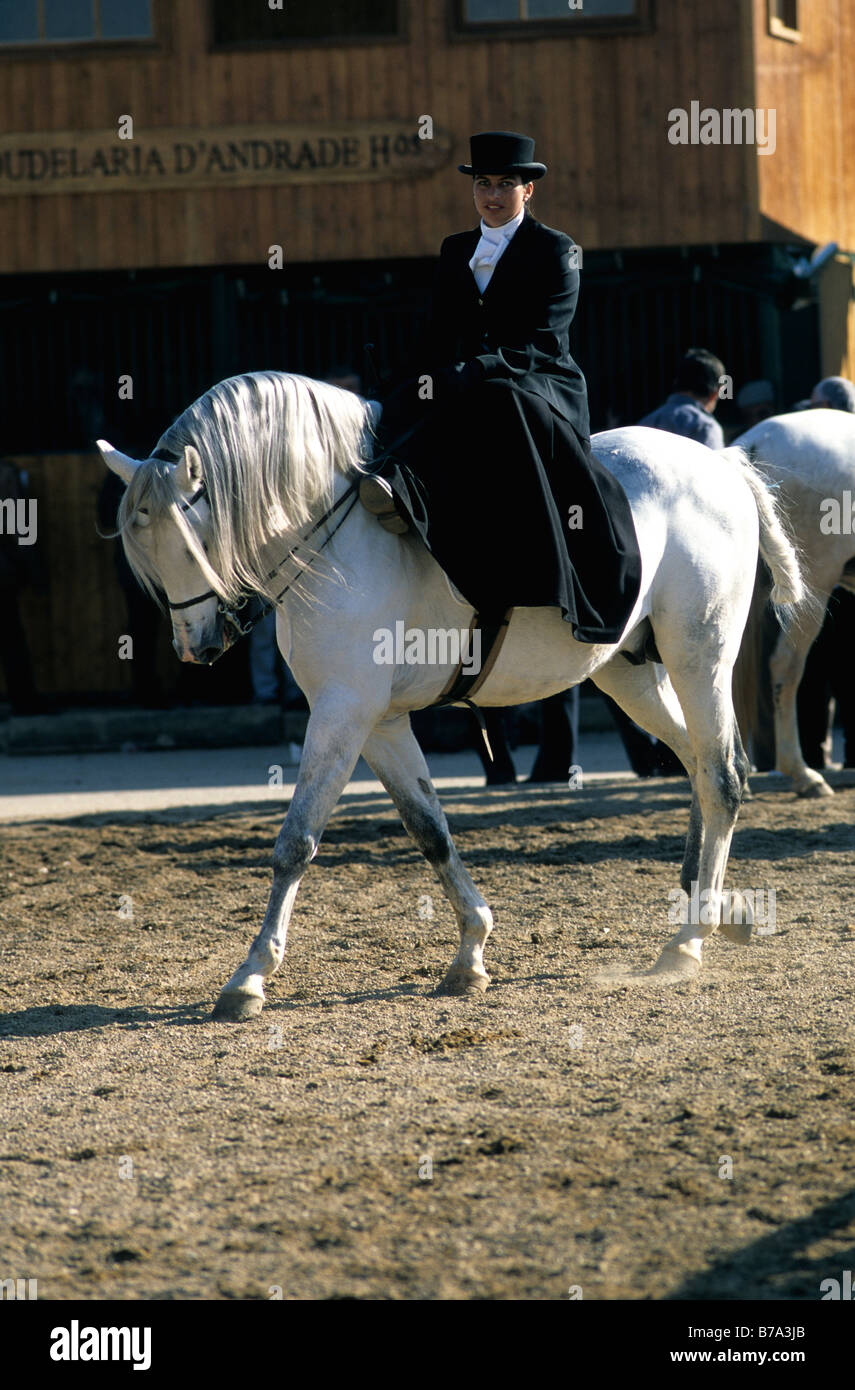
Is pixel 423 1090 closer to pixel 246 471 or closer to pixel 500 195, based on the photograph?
pixel 246 471

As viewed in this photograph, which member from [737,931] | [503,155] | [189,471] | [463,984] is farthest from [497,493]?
[737,931]

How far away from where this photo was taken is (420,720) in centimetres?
1179

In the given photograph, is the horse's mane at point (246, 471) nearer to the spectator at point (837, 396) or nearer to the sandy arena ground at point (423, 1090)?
the sandy arena ground at point (423, 1090)

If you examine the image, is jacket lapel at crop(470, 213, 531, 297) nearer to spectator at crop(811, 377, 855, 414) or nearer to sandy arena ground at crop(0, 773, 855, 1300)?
sandy arena ground at crop(0, 773, 855, 1300)

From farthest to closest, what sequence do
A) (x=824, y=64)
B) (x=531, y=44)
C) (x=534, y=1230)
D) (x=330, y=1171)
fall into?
1. (x=824, y=64)
2. (x=531, y=44)
3. (x=330, y=1171)
4. (x=534, y=1230)

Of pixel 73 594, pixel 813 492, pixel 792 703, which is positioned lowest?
pixel 792 703

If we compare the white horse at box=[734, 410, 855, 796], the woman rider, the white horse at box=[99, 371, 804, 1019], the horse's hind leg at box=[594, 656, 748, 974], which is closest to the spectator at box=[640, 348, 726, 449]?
the white horse at box=[734, 410, 855, 796]

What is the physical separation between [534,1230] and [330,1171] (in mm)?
614

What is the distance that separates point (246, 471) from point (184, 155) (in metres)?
8.80

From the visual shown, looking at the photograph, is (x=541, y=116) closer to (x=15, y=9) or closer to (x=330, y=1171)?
(x=15, y=9)

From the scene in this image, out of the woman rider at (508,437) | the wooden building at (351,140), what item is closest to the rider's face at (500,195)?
the woman rider at (508,437)

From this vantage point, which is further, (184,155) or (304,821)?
(184,155)

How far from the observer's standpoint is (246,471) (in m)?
5.06

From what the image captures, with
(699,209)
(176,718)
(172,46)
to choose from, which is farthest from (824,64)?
(176,718)
